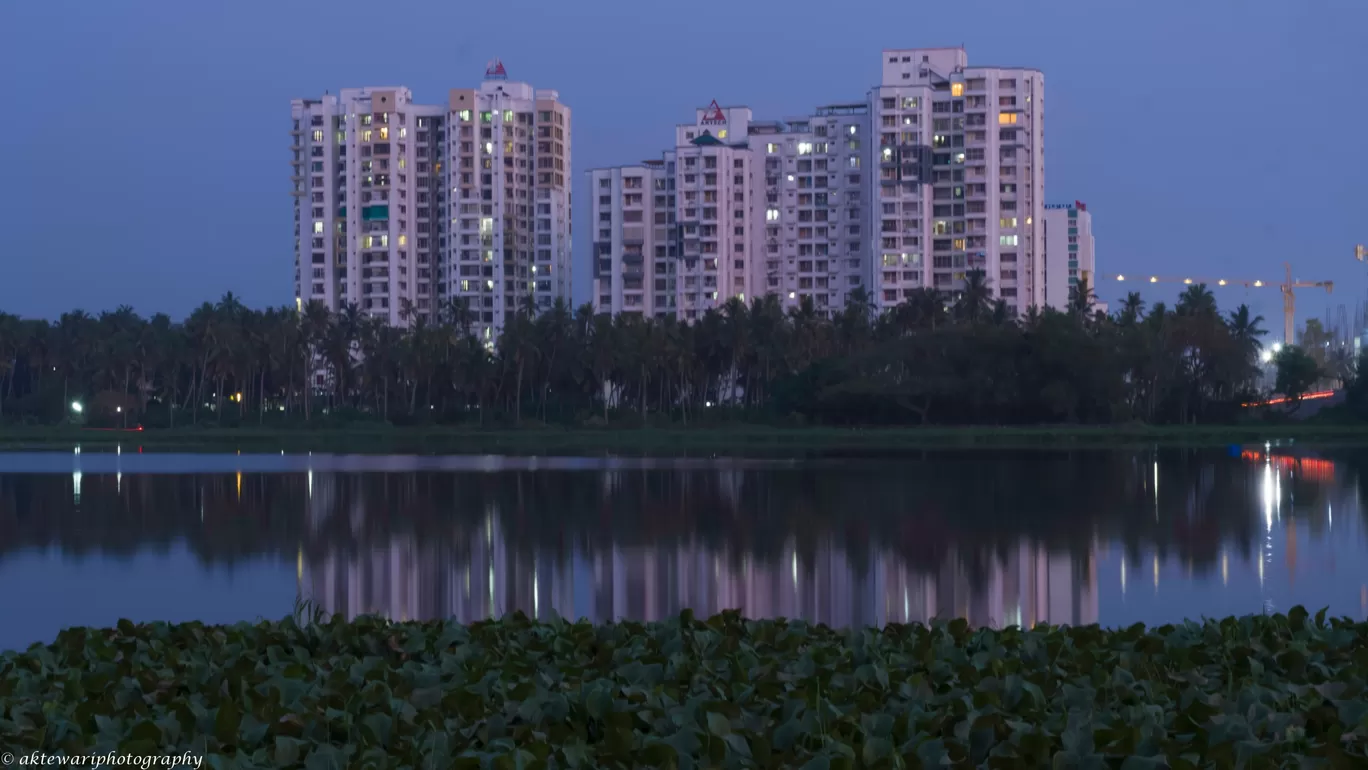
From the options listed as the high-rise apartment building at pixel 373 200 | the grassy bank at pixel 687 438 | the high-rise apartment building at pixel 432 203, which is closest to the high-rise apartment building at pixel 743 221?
the high-rise apartment building at pixel 432 203

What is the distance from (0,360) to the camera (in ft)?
404

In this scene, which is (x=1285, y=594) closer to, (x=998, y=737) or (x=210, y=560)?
(x=998, y=737)

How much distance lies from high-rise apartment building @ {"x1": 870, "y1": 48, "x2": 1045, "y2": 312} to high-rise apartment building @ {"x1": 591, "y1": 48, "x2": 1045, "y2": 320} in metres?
0.15

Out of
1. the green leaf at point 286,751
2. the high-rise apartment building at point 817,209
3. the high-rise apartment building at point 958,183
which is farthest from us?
the high-rise apartment building at point 817,209

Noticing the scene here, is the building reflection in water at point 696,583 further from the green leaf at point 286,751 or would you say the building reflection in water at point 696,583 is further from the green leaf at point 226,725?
the green leaf at point 286,751

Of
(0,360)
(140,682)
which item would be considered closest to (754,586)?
(140,682)

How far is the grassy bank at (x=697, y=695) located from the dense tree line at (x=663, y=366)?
289 feet

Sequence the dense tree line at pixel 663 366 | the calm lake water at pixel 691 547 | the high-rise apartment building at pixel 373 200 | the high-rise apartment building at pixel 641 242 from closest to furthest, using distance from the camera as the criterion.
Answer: the calm lake water at pixel 691 547, the dense tree line at pixel 663 366, the high-rise apartment building at pixel 641 242, the high-rise apartment building at pixel 373 200

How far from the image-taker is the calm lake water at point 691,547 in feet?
61.3

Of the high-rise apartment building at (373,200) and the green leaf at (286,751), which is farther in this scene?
the high-rise apartment building at (373,200)

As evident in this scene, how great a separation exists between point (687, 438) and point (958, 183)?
70.1 meters

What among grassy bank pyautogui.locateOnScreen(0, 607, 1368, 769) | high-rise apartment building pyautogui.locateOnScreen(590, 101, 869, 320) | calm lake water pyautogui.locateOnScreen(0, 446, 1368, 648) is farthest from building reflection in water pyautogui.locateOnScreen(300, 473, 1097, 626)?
high-rise apartment building pyautogui.locateOnScreen(590, 101, 869, 320)

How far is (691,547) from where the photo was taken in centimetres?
2516

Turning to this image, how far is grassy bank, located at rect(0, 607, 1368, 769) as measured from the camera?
668 centimetres
